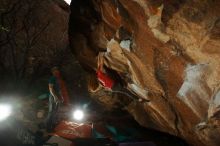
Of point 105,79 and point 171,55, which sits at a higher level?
point 105,79

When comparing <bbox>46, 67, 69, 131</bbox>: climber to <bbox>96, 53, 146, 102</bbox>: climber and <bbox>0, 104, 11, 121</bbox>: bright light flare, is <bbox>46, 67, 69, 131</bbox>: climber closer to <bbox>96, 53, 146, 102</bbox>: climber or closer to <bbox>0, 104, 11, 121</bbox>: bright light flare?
<bbox>96, 53, 146, 102</bbox>: climber

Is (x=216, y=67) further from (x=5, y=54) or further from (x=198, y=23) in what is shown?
(x=5, y=54)

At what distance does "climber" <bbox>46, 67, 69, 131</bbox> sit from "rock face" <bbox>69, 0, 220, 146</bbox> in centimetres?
192

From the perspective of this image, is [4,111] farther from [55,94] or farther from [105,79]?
[105,79]

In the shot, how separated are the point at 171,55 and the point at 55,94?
16.9 ft

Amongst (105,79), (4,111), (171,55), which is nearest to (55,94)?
(105,79)

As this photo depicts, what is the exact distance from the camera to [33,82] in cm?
1557

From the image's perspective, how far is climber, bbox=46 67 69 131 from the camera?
979cm

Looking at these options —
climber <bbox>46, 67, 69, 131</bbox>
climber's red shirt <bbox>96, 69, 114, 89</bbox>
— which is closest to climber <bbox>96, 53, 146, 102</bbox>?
climber's red shirt <bbox>96, 69, 114, 89</bbox>

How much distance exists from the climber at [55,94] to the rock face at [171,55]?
192 cm

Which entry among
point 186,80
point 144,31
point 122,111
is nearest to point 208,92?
point 186,80

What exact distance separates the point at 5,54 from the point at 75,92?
168 inches

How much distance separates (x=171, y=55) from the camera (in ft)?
19.8

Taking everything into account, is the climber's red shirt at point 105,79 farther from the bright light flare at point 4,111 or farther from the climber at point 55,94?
the bright light flare at point 4,111
